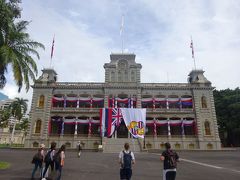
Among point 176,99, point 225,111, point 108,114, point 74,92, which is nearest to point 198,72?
point 176,99

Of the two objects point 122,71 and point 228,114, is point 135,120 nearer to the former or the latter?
point 122,71

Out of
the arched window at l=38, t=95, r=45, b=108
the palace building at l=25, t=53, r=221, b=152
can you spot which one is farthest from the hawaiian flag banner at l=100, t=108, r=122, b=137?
the arched window at l=38, t=95, r=45, b=108

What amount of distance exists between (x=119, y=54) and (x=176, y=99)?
15402 millimetres

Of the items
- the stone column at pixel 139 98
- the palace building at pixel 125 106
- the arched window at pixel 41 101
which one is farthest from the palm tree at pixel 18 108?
the stone column at pixel 139 98

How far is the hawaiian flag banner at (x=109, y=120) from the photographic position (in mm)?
37031

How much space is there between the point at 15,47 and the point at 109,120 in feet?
76.4

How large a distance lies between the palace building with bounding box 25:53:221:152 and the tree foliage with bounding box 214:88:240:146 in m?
6.80

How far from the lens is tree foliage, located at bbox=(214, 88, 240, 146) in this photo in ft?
141

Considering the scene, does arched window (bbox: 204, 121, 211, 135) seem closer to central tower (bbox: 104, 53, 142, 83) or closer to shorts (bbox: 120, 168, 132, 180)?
central tower (bbox: 104, 53, 142, 83)

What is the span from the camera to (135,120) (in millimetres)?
36906

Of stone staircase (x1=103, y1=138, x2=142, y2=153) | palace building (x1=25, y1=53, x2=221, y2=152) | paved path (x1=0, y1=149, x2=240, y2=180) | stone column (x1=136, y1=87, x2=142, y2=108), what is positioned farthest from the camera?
stone column (x1=136, y1=87, x2=142, y2=108)

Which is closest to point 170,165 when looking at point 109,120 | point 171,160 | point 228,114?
point 171,160

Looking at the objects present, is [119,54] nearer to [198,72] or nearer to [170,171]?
[198,72]

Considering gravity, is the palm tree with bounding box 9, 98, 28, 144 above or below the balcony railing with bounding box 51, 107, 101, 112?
above
